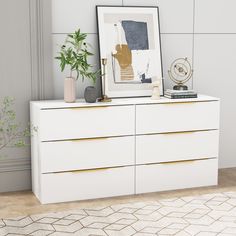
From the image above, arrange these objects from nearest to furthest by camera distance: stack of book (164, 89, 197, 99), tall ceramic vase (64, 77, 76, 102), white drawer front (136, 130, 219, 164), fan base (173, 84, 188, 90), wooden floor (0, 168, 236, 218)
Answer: wooden floor (0, 168, 236, 218) → tall ceramic vase (64, 77, 76, 102) → white drawer front (136, 130, 219, 164) → stack of book (164, 89, 197, 99) → fan base (173, 84, 188, 90)

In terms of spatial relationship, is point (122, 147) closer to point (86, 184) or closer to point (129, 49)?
point (86, 184)

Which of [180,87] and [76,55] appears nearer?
[76,55]

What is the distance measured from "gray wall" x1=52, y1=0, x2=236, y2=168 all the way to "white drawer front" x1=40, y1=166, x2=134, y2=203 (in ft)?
2.26

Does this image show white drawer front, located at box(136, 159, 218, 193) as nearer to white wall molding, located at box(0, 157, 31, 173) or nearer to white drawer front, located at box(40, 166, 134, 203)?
white drawer front, located at box(40, 166, 134, 203)

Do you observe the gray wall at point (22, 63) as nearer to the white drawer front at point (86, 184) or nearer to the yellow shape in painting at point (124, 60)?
the white drawer front at point (86, 184)

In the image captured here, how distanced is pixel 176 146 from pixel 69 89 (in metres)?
0.95

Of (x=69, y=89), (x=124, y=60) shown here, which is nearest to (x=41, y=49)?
(x=69, y=89)

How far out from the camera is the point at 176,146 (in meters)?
4.13

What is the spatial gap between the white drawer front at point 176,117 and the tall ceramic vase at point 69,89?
1.63 ft

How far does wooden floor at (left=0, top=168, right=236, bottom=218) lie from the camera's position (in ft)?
12.1

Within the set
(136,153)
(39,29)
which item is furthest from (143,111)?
(39,29)

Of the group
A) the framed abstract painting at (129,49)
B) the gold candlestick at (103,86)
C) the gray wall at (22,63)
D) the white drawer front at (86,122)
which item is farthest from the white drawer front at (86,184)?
the framed abstract painting at (129,49)

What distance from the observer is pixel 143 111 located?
398cm

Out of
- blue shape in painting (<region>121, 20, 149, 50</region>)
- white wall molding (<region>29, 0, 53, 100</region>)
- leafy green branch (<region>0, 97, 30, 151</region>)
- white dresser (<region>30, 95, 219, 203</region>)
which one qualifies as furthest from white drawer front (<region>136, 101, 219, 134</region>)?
leafy green branch (<region>0, 97, 30, 151</region>)
